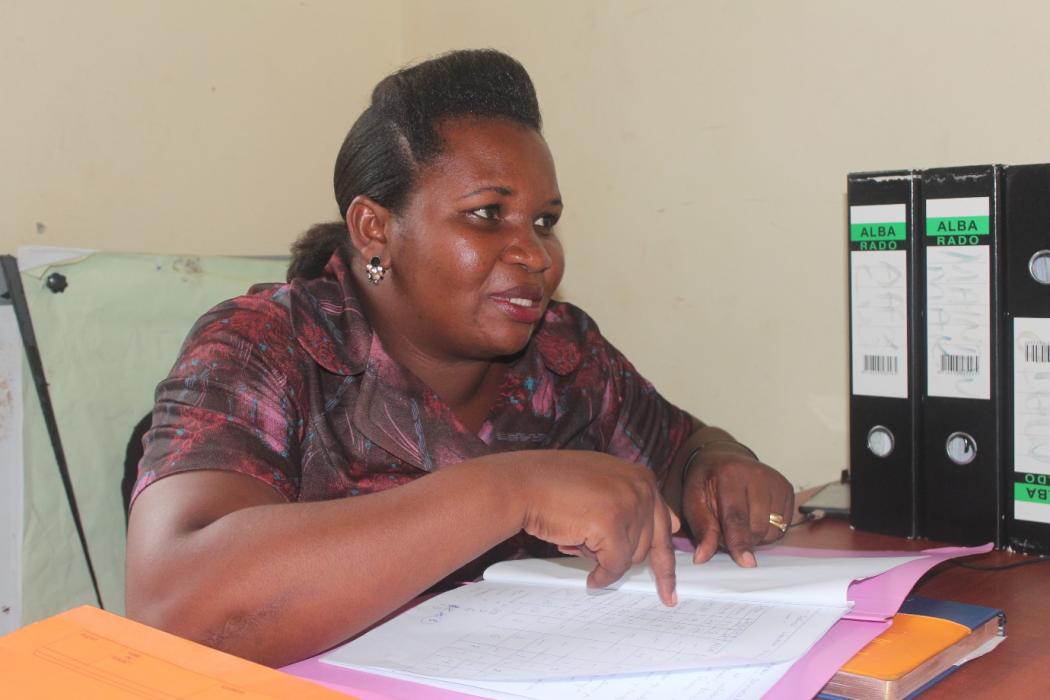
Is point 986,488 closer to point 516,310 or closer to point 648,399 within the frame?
point 648,399

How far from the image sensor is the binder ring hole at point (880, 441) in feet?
3.98

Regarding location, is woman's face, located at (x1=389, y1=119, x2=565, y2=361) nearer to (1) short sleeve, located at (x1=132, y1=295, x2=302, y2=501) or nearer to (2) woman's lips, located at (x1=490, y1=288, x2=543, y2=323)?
(2) woman's lips, located at (x1=490, y1=288, x2=543, y2=323)

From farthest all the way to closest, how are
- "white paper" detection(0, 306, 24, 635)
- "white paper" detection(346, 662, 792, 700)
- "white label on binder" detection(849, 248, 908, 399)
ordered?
"white paper" detection(0, 306, 24, 635)
"white label on binder" detection(849, 248, 908, 399)
"white paper" detection(346, 662, 792, 700)

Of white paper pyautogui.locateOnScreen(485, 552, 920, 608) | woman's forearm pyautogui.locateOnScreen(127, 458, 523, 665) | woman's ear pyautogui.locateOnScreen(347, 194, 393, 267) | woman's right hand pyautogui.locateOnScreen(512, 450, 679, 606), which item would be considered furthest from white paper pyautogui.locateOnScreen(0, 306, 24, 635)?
woman's right hand pyautogui.locateOnScreen(512, 450, 679, 606)

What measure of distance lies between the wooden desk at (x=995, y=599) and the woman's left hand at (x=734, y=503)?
0.08 metres

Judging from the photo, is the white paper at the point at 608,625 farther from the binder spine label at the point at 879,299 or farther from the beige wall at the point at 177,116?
the beige wall at the point at 177,116

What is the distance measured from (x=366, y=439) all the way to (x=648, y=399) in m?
0.47

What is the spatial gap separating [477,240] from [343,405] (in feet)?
0.79

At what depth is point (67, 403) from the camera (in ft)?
4.69

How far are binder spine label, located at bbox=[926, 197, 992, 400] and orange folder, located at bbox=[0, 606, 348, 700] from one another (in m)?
0.85

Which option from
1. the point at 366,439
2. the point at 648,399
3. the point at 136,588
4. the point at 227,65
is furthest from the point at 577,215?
the point at 136,588

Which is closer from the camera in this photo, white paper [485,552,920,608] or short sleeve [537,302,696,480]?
white paper [485,552,920,608]

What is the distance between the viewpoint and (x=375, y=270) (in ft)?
4.08

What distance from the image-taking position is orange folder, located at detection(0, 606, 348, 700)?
1.90ft
